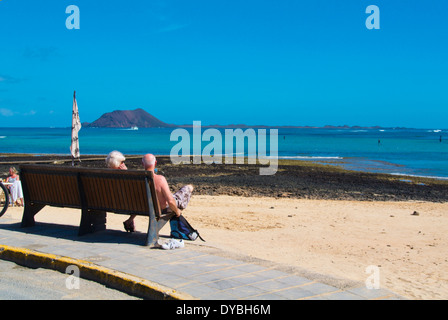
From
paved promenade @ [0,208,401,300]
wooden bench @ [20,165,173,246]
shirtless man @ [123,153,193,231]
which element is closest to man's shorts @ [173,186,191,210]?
shirtless man @ [123,153,193,231]

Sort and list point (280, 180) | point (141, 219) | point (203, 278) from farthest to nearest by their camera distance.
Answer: point (280, 180)
point (141, 219)
point (203, 278)

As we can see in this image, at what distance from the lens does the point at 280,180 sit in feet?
74.8

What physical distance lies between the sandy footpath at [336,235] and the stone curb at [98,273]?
187 centimetres

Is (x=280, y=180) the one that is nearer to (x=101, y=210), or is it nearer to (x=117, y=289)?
(x=101, y=210)

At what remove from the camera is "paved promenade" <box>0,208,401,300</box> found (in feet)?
16.0

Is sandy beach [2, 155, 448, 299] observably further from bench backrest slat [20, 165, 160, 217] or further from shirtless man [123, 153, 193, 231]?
bench backrest slat [20, 165, 160, 217]

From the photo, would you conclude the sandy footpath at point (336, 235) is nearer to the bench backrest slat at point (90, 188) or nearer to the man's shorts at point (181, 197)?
the man's shorts at point (181, 197)

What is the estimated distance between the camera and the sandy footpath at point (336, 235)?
6.82 m

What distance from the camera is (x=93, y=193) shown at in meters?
7.54

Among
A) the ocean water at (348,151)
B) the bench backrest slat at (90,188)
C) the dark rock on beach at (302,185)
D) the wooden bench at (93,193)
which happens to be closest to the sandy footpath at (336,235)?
the wooden bench at (93,193)

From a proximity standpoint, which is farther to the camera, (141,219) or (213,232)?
(141,219)
